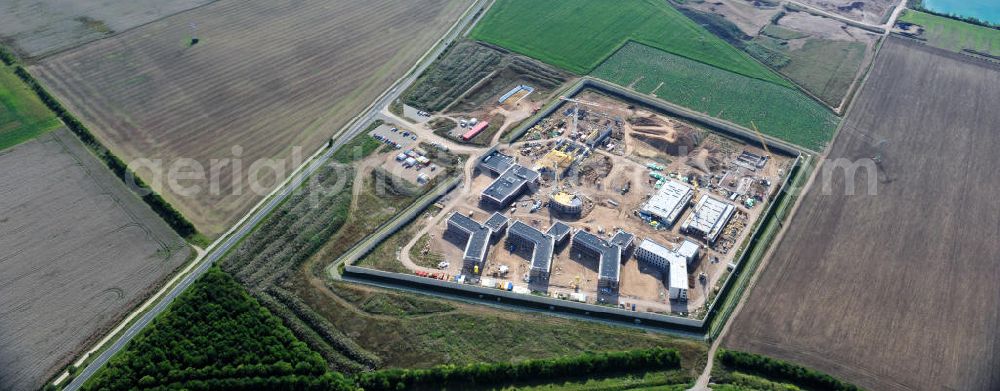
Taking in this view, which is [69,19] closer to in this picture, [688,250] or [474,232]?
[474,232]

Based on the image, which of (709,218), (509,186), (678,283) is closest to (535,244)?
(509,186)

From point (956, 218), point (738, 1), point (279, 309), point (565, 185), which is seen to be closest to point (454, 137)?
point (565, 185)

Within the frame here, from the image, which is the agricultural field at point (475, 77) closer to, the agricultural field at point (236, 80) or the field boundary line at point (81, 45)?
the agricultural field at point (236, 80)

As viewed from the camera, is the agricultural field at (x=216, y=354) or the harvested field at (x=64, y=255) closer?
the agricultural field at (x=216, y=354)

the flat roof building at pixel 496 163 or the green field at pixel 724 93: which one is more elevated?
the green field at pixel 724 93

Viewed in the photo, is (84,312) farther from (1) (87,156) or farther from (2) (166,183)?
(1) (87,156)

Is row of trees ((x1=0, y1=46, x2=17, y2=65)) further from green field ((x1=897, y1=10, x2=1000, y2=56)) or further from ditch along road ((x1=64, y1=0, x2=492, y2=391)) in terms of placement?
green field ((x1=897, y1=10, x2=1000, y2=56))

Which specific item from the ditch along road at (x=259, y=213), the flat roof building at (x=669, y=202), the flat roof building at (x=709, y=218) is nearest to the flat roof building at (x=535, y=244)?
the flat roof building at (x=669, y=202)
